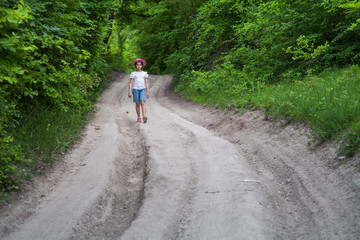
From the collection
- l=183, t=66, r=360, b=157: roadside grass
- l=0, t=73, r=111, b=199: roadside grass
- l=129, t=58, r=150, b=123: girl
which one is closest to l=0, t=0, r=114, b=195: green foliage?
l=0, t=73, r=111, b=199: roadside grass

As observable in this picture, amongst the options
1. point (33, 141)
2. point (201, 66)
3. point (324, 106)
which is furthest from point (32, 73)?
point (201, 66)

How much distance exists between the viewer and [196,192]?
437 cm

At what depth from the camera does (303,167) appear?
4.80 m

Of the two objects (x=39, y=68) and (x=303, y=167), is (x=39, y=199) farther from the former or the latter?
(x=303, y=167)

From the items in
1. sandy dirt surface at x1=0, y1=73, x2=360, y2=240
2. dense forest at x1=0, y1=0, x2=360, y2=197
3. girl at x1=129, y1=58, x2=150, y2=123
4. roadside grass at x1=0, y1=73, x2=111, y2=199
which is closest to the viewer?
sandy dirt surface at x1=0, y1=73, x2=360, y2=240

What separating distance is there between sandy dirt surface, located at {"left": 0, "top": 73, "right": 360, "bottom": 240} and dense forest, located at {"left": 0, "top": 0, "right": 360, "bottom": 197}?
0.46 m

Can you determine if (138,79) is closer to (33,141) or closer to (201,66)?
(33,141)

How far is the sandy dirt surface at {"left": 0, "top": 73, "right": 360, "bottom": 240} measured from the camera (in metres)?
3.39

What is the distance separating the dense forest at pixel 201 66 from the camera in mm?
4875

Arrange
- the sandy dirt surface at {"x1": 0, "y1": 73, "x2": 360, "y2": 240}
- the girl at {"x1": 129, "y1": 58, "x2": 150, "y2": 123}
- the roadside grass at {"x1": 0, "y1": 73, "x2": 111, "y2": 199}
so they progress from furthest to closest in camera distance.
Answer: the girl at {"x1": 129, "y1": 58, "x2": 150, "y2": 123} < the roadside grass at {"x1": 0, "y1": 73, "x2": 111, "y2": 199} < the sandy dirt surface at {"x1": 0, "y1": 73, "x2": 360, "y2": 240}

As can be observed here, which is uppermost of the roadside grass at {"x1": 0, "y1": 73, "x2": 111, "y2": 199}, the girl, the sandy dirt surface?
the girl

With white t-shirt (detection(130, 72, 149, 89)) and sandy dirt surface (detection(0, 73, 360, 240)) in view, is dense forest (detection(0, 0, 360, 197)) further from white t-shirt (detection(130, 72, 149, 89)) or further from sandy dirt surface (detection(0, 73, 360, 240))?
white t-shirt (detection(130, 72, 149, 89))

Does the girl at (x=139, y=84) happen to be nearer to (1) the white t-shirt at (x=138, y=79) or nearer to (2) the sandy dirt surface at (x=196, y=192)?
(1) the white t-shirt at (x=138, y=79)

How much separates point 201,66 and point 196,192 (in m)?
14.7
